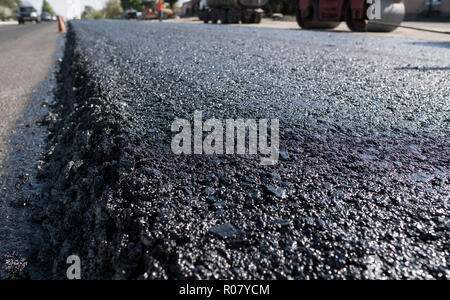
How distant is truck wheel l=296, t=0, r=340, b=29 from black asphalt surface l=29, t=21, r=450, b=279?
1190 centimetres

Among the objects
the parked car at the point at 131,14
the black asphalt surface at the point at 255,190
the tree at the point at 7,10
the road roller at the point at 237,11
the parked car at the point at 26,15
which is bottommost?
the black asphalt surface at the point at 255,190

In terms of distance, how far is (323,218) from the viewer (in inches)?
42.8

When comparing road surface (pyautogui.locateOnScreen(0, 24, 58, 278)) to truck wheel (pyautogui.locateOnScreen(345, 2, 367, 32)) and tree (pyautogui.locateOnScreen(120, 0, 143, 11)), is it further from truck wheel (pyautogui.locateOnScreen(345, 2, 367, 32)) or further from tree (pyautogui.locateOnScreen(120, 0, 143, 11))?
tree (pyautogui.locateOnScreen(120, 0, 143, 11))

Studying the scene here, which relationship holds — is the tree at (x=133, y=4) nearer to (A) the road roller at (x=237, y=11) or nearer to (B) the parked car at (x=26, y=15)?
(B) the parked car at (x=26, y=15)

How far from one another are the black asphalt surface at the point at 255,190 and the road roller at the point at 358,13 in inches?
385

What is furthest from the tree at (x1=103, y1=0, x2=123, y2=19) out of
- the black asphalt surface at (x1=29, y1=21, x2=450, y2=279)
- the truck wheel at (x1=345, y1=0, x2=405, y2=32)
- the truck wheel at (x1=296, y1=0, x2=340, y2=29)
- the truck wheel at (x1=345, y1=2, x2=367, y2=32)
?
the black asphalt surface at (x1=29, y1=21, x2=450, y2=279)

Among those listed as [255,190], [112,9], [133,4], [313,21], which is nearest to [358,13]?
[313,21]

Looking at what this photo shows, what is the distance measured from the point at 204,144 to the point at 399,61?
3706 millimetres

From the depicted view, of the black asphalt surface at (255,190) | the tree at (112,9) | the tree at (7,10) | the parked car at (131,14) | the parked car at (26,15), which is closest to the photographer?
the black asphalt surface at (255,190)

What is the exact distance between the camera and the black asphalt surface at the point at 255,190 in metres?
0.93

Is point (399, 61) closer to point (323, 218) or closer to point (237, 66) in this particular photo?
point (237, 66)

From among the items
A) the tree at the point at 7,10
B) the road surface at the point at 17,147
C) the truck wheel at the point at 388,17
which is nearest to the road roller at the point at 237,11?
the truck wheel at the point at 388,17

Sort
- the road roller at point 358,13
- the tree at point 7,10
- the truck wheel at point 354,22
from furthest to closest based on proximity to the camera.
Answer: the tree at point 7,10, the truck wheel at point 354,22, the road roller at point 358,13
